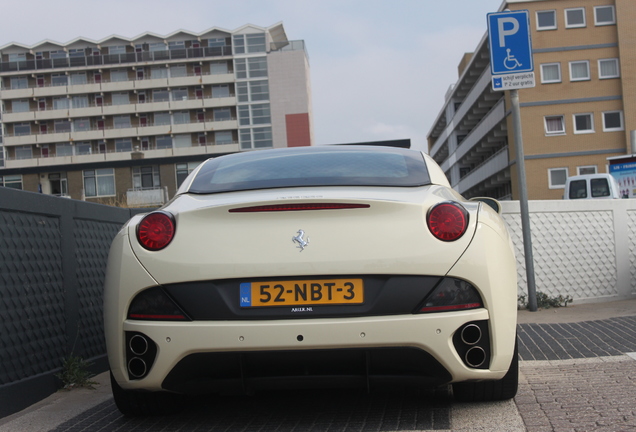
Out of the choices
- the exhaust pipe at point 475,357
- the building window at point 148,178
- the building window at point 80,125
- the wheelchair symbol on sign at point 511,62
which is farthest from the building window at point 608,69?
the building window at point 80,125

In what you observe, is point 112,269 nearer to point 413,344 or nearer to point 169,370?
point 169,370

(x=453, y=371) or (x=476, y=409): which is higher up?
(x=453, y=371)

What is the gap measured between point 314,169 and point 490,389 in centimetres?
143

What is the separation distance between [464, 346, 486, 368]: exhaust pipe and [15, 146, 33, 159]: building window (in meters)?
98.5

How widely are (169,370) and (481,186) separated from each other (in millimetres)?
68978

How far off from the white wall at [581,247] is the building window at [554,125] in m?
40.7

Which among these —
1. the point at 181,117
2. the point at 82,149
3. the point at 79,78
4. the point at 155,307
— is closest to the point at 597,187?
the point at 155,307

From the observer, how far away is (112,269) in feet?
12.3

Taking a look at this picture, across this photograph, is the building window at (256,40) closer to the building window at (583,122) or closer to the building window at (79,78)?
the building window at (79,78)

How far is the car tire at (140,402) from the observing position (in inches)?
159

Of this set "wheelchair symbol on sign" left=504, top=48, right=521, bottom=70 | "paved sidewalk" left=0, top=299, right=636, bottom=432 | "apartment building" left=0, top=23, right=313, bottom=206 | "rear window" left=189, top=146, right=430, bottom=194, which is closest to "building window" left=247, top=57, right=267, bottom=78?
"apartment building" left=0, top=23, right=313, bottom=206

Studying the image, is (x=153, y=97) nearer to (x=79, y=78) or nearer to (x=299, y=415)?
(x=79, y=78)

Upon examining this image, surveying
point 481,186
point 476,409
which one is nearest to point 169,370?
point 476,409

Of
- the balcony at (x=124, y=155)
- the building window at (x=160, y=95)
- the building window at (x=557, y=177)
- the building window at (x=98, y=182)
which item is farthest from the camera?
the building window at (x=160, y=95)
